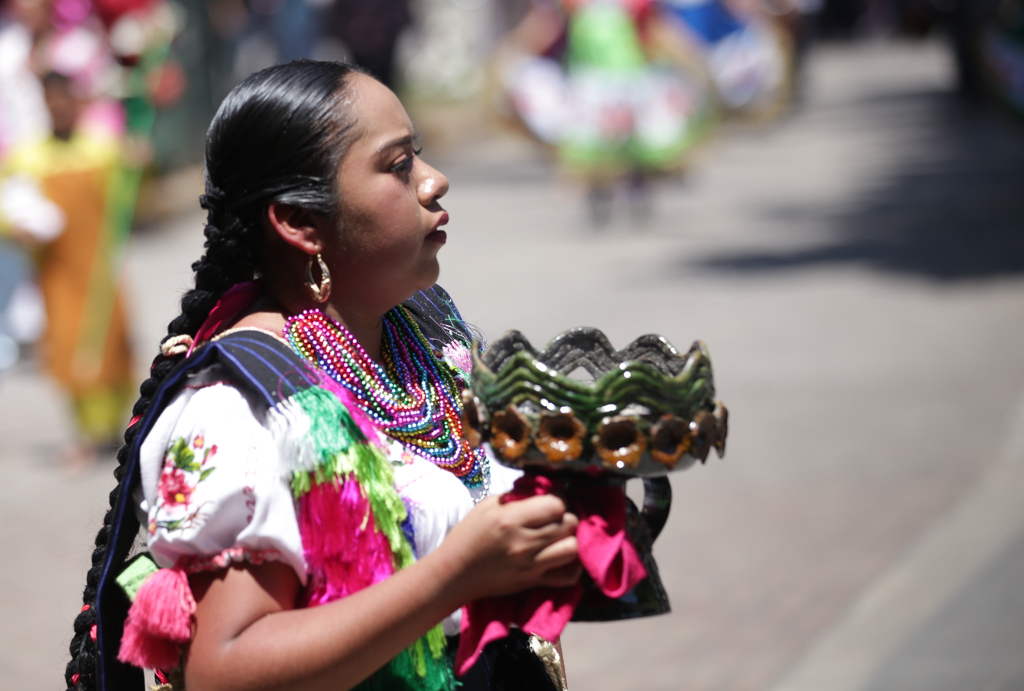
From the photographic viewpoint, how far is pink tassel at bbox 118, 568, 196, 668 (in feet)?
5.06

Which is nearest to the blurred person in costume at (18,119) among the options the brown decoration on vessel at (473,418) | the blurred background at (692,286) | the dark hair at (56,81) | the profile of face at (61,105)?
the blurred background at (692,286)

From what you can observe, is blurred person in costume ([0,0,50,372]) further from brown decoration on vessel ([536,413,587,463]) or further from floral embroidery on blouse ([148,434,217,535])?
brown decoration on vessel ([536,413,587,463])

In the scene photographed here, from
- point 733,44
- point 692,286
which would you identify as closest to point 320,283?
point 692,286

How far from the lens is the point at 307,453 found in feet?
5.13

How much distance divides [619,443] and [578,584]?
0.18 m

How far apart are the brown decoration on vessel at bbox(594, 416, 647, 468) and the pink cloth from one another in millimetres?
585

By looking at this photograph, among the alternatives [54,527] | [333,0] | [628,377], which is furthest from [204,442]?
[333,0]

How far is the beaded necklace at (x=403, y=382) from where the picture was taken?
1.75m

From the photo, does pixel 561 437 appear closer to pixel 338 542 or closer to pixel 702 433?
pixel 702 433

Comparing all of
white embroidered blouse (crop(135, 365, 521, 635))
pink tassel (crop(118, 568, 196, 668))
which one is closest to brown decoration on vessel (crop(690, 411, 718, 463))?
white embroidered blouse (crop(135, 365, 521, 635))

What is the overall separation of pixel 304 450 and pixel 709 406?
0.50m

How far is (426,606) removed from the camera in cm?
151

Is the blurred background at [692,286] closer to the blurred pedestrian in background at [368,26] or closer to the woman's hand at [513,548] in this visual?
the blurred pedestrian in background at [368,26]

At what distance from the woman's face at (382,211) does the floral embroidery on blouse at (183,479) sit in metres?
0.33
